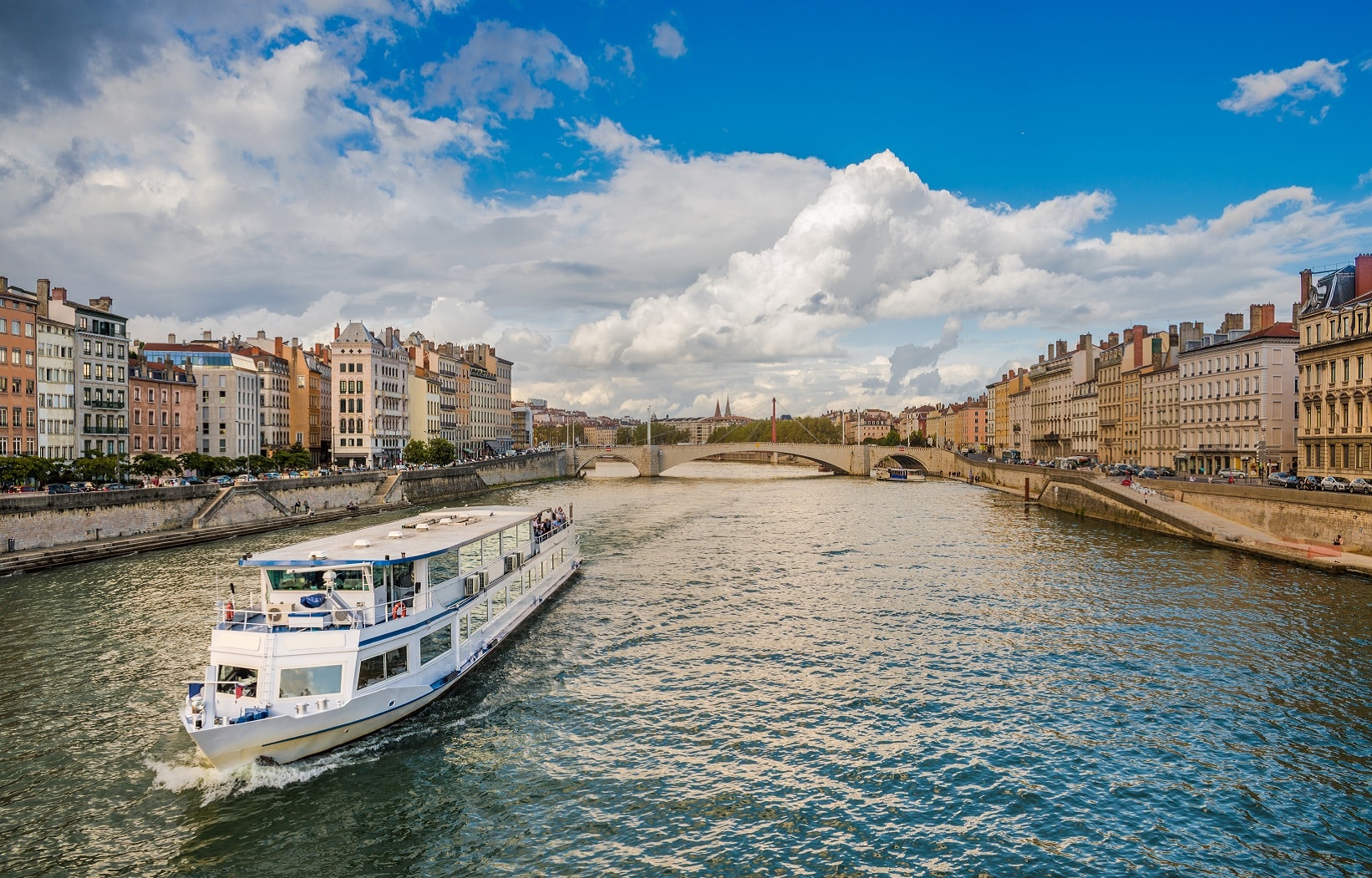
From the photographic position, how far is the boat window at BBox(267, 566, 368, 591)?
23.7 m

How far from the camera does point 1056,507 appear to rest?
79625 mm

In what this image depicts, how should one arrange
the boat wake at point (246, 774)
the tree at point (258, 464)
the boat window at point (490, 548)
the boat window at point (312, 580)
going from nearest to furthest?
the boat wake at point (246, 774)
the boat window at point (312, 580)
the boat window at point (490, 548)
the tree at point (258, 464)

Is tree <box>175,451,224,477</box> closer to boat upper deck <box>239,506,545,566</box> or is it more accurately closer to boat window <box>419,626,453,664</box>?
boat upper deck <box>239,506,545,566</box>

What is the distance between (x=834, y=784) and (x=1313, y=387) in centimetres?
5486

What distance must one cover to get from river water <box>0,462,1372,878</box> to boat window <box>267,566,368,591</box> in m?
4.09

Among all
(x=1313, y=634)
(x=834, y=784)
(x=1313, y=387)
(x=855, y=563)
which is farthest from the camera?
(x=1313, y=387)

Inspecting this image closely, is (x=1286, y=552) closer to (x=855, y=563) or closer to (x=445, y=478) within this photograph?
(x=855, y=563)

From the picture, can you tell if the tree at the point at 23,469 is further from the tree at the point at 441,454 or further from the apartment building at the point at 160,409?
the tree at the point at 441,454

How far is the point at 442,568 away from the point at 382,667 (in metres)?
6.26

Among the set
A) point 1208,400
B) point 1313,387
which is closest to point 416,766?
point 1313,387

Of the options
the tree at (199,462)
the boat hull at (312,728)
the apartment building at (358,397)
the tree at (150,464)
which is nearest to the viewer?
the boat hull at (312,728)

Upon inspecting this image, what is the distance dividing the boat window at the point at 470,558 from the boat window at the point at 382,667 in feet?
22.1

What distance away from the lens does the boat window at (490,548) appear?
32062mm

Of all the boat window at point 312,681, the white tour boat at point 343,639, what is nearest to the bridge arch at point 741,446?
the white tour boat at point 343,639
